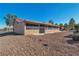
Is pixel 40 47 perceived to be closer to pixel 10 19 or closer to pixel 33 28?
pixel 10 19

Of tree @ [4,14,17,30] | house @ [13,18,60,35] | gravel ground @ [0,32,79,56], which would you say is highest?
tree @ [4,14,17,30]

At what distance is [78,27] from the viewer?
11.1ft

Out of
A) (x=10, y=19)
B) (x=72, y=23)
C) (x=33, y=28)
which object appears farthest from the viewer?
(x=33, y=28)

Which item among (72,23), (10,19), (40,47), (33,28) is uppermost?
(10,19)

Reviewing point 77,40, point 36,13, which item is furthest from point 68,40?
point 36,13

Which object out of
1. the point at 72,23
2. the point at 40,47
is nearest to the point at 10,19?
the point at 40,47

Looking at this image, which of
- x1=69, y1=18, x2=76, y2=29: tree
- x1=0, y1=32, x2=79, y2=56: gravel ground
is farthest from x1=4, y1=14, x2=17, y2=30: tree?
x1=69, y1=18, x2=76, y2=29: tree

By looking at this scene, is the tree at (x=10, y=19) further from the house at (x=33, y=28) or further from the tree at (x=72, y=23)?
the tree at (x=72, y=23)

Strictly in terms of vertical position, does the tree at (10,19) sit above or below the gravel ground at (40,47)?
above

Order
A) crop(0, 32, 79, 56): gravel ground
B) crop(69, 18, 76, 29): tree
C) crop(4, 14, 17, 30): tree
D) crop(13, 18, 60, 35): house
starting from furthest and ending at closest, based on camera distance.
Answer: crop(13, 18, 60, 35): house → crop(4, 14, 17, 30): tree → crop(69, 18, 76, 29): tree → crop(0, 32, 79, 56): gravel ground

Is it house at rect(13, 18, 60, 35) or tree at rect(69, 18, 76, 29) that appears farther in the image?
house at rect(13, 18, 60, 35)

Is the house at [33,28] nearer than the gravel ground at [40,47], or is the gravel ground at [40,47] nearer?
the gravel ground at [40,47]

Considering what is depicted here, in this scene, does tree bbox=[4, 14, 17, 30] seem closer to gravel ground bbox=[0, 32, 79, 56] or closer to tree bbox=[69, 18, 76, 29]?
gravel ground bbox=[0, 32, 79, 56]

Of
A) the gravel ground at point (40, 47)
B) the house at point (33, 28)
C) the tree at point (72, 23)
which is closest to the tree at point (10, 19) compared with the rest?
the house at point (33, 28)
